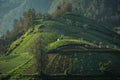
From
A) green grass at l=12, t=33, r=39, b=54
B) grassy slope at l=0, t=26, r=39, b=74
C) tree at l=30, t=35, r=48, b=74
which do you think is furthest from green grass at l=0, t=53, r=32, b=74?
tree at l=30, t=35, r=48, b=74

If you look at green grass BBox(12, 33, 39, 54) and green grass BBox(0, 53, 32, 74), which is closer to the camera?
green grass BBox(0, 53, 32, 74)

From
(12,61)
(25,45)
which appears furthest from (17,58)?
(25,45)

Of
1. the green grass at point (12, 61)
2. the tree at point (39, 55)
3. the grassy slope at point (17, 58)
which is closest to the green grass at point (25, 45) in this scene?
the grassy slope at point (17, 58)

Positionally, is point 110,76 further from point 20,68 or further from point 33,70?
point 20,68

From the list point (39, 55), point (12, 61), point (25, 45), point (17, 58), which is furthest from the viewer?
point (25, 45)

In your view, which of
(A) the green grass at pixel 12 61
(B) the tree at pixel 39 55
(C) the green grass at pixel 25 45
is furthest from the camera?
(C) the green grass at pixel 25 45

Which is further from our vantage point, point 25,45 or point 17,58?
point 25,45

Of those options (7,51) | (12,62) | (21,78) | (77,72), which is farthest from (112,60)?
(7,51)

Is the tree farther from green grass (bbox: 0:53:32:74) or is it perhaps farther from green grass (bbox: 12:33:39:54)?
green grass (bbox: 12:33:39:54)

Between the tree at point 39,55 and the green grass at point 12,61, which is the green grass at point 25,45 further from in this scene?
the tree at point 39,55

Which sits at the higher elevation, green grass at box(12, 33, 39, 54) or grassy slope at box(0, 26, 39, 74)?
green grass at box(12, 33, 39, 54)

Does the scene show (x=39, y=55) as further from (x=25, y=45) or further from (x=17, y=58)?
(x=25, y=45)
